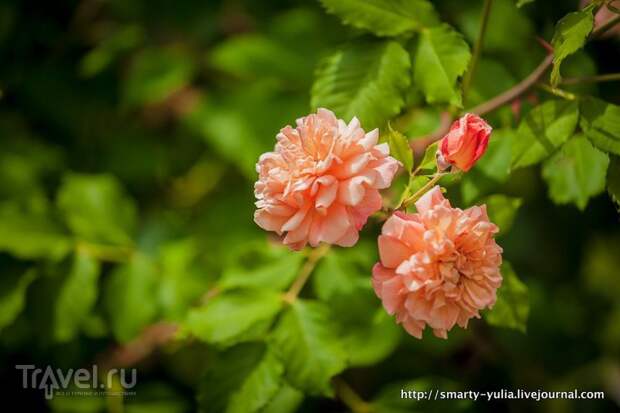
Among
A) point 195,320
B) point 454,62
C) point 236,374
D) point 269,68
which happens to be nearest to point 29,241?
point 195,320

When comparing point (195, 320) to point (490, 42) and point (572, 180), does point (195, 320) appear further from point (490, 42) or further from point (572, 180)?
point (490, 42)

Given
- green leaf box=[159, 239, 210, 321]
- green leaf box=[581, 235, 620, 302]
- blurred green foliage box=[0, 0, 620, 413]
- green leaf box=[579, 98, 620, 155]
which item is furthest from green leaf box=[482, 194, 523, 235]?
green leaf box=[581, 235, 620, 302]

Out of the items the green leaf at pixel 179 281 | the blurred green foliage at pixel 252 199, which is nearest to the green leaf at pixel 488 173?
the blurred green foliage at pixel 252 199

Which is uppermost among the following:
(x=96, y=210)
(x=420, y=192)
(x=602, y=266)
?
(x=420, y=192)

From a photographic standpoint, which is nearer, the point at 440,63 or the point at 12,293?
the point at 440,63

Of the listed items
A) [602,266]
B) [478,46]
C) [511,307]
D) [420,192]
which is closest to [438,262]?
[420,192]

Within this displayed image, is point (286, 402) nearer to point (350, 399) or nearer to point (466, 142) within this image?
point (350, 399)

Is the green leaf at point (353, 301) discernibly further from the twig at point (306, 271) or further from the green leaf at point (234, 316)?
the green leaf at point (234, 316)
